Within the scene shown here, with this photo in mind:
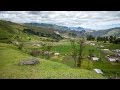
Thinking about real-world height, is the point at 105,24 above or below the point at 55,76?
above

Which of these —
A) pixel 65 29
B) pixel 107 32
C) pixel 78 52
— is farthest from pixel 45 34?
pixel 107 32

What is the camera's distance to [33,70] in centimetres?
670

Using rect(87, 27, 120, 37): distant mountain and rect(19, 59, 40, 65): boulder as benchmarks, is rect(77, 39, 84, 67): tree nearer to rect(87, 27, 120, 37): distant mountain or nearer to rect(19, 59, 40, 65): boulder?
rect(87, 27, 120, 37): distant mountain

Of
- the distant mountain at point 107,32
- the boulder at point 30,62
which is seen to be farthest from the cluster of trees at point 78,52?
the boulder at point 30,62

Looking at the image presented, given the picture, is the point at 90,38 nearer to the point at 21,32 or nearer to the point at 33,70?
the point at 33,70

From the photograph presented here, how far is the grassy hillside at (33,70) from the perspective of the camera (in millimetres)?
6664

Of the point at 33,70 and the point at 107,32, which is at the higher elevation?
the point at 107,32

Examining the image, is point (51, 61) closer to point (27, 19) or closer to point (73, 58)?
point (73, 58)

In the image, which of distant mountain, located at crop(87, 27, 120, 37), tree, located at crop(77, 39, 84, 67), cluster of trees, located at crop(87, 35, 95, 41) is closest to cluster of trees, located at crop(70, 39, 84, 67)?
tree, located at crop(77, 39, 84, 67)

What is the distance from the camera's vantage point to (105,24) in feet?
22.9

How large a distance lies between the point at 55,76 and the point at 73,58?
0.66 metres

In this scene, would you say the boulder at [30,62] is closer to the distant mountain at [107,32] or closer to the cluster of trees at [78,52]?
the cluster of trees at [78,52]
